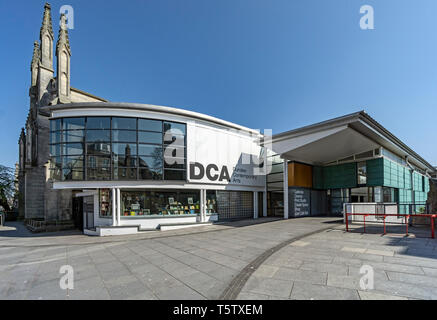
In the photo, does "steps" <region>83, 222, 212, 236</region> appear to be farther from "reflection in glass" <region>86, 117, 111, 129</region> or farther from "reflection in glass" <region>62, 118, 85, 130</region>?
"reflection in glass" <region>62, 118, 85, 130</region>

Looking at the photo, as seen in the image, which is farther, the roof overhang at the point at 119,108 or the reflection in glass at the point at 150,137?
the reflection in glass at the point at 150,137

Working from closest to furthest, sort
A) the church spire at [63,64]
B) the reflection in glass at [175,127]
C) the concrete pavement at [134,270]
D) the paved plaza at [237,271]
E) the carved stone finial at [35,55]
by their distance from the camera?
the paved plaza at [237,271] < the concrete pavement at [134,270] < the reflection in glass at [175,127] < the church spire at [63,64] < the carved stone finial at [35,55]

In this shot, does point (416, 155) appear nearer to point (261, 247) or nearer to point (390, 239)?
point (390, 239)

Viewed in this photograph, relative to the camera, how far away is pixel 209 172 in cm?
1775

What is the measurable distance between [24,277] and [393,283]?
9.22m

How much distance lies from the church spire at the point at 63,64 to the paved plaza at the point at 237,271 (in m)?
20.3

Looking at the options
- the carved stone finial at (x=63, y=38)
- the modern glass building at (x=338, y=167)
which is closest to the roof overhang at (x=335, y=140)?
the modern glass building at (x=338, y=167)

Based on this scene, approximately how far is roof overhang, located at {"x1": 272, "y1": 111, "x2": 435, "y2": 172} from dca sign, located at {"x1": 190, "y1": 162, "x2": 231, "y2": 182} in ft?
16.5

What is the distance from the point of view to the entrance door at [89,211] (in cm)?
1594

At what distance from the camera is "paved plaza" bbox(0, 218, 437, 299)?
4406mm

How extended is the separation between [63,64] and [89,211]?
18871 mm

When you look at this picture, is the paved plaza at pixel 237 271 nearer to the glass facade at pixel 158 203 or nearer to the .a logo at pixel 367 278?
the .a logo at pixel 367 278

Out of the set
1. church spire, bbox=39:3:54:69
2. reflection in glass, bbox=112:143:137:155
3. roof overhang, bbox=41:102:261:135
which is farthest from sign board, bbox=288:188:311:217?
church spire, bbox=39:3:54:69

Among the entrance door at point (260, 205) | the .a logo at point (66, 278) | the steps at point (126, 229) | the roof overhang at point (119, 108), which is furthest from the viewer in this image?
the entrance door at point (260, 205)
